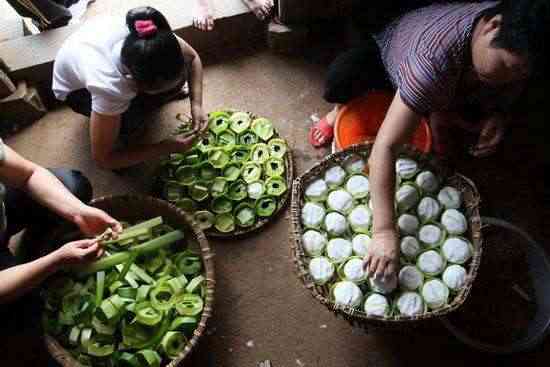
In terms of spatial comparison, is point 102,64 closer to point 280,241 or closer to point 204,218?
point 204,218

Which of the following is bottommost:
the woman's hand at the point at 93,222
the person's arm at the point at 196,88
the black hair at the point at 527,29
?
the woman's hand at the point at 93,222

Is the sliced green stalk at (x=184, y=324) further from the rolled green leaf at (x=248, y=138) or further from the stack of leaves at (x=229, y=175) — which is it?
the rolled green leaf at (x=248, y=138)

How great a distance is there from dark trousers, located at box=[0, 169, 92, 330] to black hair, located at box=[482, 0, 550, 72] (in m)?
1.59

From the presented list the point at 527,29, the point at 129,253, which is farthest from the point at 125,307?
the point at 527,29

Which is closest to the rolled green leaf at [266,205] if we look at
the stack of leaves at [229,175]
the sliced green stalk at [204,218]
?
the stack of leaves at [229,175]

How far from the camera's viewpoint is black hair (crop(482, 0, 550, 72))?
1.14 metres

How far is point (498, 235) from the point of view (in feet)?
6.62

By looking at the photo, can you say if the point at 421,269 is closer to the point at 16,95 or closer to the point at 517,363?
the point at 517,363

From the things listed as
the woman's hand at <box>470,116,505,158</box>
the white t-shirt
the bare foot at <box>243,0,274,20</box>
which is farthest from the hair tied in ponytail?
the woman's hand at <box>470,116,505,158</box>

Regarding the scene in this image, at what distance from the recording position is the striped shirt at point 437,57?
4.67 feet

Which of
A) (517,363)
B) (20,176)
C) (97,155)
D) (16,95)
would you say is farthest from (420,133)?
(16,95)

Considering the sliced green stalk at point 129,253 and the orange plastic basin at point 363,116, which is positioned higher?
the orange plastic basin at point 363,116

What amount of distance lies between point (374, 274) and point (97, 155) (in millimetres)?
1186

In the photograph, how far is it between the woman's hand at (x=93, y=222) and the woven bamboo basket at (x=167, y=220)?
0.56 ft
